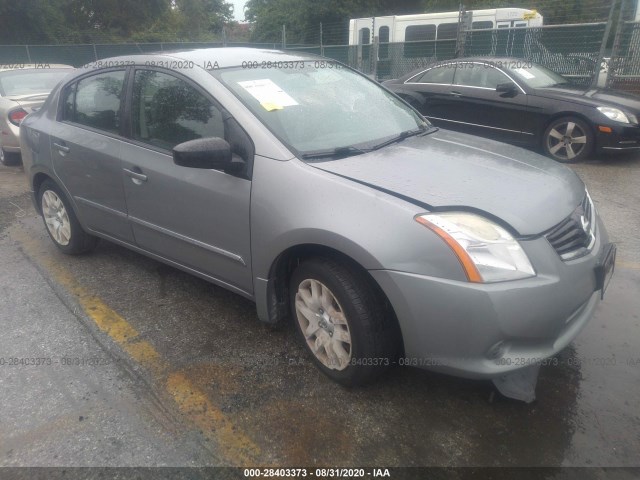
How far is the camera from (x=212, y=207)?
2.86 meters

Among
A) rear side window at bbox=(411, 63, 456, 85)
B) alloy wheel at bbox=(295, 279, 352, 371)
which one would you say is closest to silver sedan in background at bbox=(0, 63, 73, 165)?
rear side window at bbox=(411, 63, 456, 85)

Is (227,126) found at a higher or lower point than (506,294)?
higher

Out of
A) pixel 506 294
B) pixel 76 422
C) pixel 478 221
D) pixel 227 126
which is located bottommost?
pixel 76 422

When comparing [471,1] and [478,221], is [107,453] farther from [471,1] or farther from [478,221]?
[471,1]

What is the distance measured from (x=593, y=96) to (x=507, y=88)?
1126 millimetres

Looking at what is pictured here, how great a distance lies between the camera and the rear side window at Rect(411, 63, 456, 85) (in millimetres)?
8078

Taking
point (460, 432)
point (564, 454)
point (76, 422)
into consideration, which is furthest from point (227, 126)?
point (564, 454)

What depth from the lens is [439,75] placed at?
8.20 meters

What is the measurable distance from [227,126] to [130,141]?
35.5 inches

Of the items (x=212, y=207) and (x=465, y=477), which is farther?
(x=212, y=207)

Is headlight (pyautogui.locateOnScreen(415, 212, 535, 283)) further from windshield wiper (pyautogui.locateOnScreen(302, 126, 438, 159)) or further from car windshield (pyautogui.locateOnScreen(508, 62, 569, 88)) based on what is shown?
car windshield (pyautogui.locateOnScreen(508, 62, 569, 88))

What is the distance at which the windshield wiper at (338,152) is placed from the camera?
106 inches

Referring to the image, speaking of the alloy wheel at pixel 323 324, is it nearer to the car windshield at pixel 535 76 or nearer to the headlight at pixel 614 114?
the headlight at pixel 614 114

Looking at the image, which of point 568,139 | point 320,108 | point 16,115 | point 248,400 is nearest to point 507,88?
point 568,139
